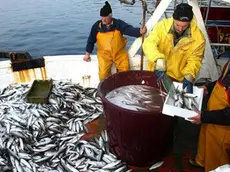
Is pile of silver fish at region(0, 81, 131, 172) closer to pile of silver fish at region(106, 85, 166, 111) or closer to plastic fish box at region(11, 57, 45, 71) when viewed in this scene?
plastic fish box at region(11, 57, 45, 71)

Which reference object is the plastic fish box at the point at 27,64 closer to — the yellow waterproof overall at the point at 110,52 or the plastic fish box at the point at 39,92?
the plastic fish box at the point at 39,92

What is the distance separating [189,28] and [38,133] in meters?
3.09

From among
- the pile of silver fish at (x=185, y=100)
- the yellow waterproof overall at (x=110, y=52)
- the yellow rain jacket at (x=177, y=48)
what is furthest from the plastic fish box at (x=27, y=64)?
the pile of silver fish at (x=185, y=100)

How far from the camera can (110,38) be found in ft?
18.1

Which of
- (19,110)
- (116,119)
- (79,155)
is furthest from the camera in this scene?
(19,110)

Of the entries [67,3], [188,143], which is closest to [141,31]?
[188,143]

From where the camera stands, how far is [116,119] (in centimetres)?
375

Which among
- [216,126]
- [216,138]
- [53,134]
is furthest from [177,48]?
[53,134]

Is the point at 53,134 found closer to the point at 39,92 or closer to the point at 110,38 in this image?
the point at 39,92

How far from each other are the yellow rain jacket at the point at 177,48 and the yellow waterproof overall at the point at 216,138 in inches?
26.9

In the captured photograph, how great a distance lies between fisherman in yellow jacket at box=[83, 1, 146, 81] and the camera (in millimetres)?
5465

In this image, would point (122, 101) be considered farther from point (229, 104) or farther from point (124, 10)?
point (124, 10)

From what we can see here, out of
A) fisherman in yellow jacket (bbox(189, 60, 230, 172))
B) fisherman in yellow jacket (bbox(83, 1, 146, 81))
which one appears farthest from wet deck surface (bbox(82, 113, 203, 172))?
fisherman in yellow jacket (bbox(83, 1, 146, 81))

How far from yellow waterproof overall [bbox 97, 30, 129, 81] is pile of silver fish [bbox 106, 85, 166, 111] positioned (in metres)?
1.36
